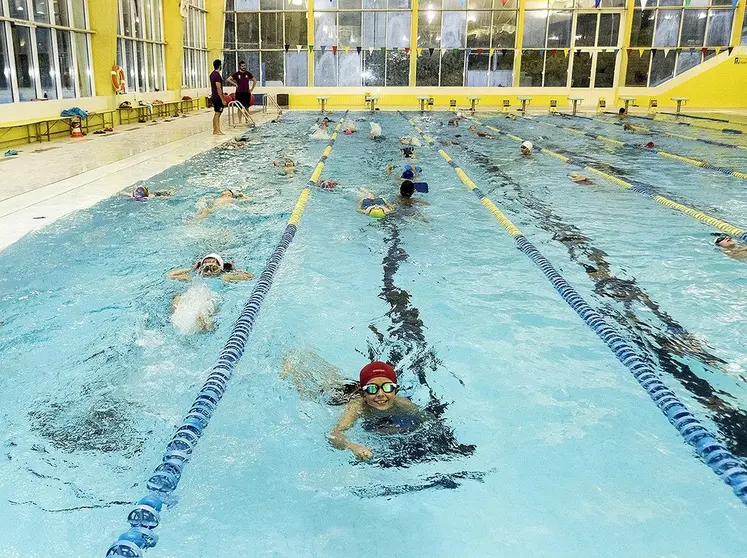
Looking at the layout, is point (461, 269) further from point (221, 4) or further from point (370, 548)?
point (221, 4)

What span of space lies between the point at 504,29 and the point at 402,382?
22520 mm

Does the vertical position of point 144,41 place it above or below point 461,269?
above

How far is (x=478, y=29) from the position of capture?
2311cm

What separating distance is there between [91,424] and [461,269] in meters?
3.13

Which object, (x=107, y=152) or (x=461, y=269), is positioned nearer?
(x=461, y=269)

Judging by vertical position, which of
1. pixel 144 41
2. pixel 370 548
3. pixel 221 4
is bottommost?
pixel 370 548

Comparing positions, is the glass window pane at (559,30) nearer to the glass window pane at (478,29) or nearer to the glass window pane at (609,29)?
the glass window pane at (609,29)

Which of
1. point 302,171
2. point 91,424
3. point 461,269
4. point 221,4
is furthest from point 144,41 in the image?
point 91,424

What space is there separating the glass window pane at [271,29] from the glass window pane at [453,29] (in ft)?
19.8

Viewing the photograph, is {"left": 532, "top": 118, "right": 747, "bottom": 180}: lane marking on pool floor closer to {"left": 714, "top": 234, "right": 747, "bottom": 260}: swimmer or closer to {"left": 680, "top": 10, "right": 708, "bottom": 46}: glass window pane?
{"left": 714, "top": 234, "right": 747, "bottom": 260}: swimmer

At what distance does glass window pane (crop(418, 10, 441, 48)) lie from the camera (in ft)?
75.8

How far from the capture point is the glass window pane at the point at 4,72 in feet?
35.1

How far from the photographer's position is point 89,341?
3.76 meters

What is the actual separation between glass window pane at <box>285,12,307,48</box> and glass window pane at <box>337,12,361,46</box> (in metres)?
1.32
